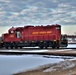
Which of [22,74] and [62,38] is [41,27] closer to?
[62,38]

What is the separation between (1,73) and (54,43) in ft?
89.5

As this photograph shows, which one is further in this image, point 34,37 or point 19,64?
point 34,37

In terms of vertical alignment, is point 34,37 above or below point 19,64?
above

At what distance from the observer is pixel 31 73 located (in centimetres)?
1480

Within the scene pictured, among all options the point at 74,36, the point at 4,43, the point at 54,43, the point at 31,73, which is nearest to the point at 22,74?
the point at 31,73

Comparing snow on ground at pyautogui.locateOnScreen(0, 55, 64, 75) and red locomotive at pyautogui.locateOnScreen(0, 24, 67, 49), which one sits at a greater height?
red locomotive at pyautogui.locateOnScreen(0, 24, 67, 49)

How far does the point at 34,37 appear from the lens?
44.0 meters

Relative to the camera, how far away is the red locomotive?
1662 inches

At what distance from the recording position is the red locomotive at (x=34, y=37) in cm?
4222

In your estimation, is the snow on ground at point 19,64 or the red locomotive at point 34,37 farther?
the red locomotive at point 34,37

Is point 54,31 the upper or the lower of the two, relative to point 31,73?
upper

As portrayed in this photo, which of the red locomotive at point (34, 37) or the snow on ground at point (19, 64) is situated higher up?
the red locomotive at point (34, 37)

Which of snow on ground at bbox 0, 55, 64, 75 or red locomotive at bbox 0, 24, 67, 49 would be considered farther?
red locomotive at bbox 0, 24, 67, 49

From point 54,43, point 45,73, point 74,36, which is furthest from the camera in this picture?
point 74,36
